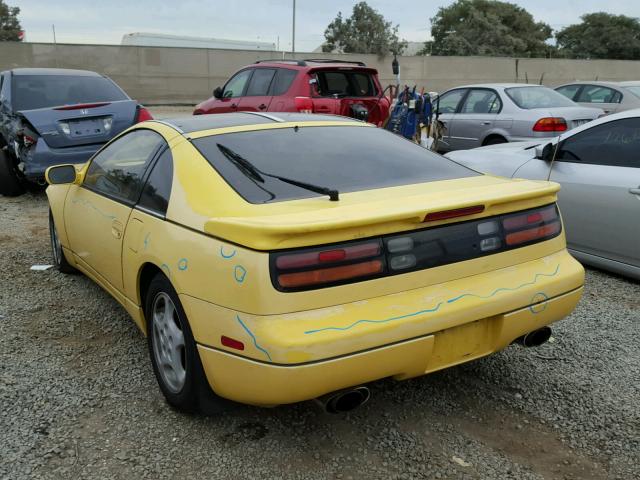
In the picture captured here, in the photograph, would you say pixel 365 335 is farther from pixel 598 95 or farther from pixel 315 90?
pixel 598 95

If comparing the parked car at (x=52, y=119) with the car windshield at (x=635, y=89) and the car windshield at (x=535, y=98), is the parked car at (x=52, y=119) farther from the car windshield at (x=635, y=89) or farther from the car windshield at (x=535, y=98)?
the car windshield at (x=635, y=89)

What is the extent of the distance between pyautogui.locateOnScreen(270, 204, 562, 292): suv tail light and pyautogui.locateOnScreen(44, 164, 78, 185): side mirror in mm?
2341

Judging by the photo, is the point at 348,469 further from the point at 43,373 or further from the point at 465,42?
the point at 465,42

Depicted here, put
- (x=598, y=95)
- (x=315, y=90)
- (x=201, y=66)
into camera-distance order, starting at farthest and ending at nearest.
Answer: (x=201, y=66) → (x=598, y=95) → (x=315, y=90)

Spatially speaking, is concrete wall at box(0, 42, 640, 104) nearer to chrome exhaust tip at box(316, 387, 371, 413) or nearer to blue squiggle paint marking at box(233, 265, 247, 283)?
blue squiggle paint marking at box(233, 265, 247, 283)

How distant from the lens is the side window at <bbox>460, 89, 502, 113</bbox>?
383 inches

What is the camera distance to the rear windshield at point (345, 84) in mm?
9172

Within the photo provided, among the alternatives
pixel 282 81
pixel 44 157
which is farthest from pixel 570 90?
pixel 44 157

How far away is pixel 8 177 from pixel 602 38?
70899 mm

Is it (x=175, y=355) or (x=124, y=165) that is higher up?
(x=124, y=165)

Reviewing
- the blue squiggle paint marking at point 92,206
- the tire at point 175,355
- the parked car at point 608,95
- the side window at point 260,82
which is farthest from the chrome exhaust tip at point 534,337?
the parked car at point 608,95

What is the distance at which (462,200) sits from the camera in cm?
268

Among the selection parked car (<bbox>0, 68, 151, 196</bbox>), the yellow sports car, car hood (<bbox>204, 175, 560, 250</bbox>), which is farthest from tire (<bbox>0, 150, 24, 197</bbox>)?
car hood (<bbox>204, 175, 560, 250</bbox>)

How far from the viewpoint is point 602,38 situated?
66.6 meters
